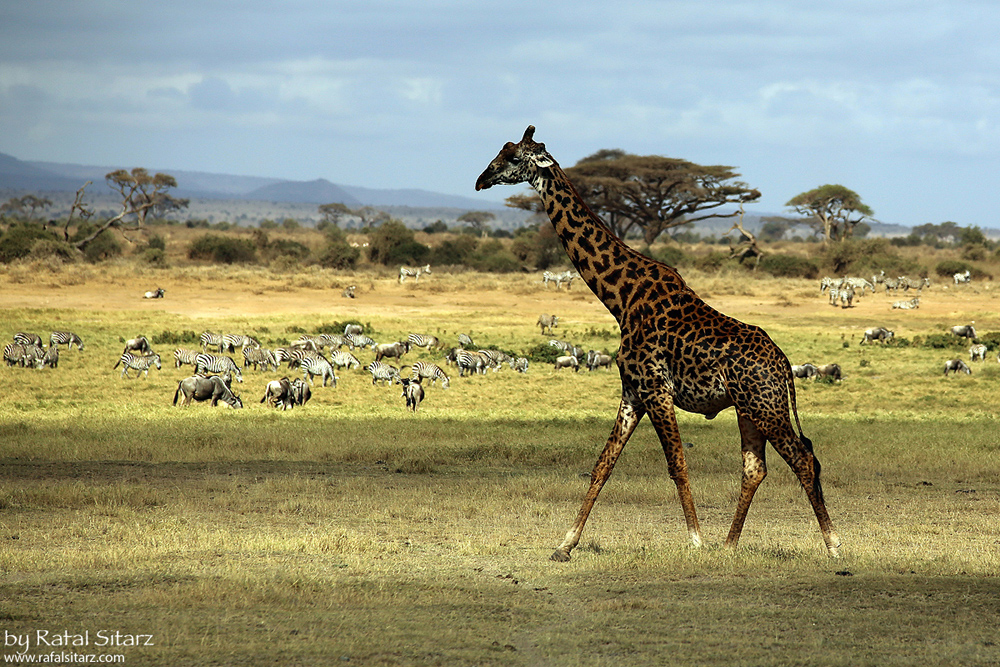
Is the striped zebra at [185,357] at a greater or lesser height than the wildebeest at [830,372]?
lesser

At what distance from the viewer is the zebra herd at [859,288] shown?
137 feet

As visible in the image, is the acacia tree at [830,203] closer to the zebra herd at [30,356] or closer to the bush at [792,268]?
the bush at [792,268]

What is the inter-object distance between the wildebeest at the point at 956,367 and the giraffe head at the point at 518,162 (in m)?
18.1

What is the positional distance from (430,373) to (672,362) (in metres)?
14.5

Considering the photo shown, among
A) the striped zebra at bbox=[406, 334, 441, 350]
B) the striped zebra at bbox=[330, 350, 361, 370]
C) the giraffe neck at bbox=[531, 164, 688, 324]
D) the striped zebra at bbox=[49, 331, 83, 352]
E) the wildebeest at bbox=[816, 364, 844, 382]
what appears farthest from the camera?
the striped zebra at bbox=[406, 334, 441, 350]

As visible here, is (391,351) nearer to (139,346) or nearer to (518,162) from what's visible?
(139,346)

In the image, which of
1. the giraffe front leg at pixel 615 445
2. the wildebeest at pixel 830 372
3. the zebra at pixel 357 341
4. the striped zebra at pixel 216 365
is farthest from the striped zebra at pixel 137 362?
the giraffe front leg at pixel 615 445

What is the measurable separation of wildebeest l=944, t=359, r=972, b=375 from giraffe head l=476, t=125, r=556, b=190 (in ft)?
59.4

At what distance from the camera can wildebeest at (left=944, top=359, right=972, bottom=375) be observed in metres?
24.3

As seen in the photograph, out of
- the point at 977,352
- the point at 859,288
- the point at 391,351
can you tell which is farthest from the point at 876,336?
the point at 859,288

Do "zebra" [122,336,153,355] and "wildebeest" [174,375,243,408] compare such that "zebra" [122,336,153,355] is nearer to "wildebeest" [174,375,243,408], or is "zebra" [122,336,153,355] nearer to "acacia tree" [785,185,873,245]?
"wildebeest" [174,375,243,408]

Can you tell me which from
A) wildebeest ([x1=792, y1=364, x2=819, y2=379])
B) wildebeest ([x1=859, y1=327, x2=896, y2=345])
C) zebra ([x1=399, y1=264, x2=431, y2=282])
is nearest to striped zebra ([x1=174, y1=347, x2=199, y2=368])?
wildebeest ([x1=792, y1=364, x2=819, y2=379])

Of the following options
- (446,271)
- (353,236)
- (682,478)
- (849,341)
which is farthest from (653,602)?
(353,236)

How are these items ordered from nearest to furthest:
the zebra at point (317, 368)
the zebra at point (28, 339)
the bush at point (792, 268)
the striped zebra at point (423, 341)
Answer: the zebra at point (317, 368), the zebra at point (28, 339), the striped zebra at point (423, 341), the bush at point (792, 268)
